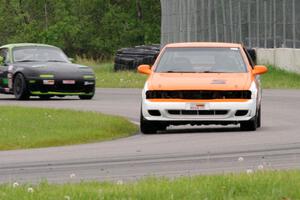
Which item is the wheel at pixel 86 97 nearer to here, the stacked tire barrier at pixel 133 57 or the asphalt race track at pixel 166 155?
the asphalt race track at pixel 166 155

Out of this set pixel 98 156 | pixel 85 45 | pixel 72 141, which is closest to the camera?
pixel 98 156

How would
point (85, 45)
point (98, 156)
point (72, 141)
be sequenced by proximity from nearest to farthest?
1. point (98, 156)
2. point (72, 141)
3. point (85, 45)

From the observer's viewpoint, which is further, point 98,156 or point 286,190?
point 98,156

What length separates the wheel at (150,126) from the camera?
1959 cm

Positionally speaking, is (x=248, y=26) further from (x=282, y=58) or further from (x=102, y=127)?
(x=102, y=127)

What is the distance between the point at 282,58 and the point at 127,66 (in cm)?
856

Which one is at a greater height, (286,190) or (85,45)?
(286,190)

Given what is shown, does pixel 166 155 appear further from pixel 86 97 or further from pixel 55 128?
pixel 86 97

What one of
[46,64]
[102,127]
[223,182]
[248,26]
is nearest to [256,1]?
[248,26]

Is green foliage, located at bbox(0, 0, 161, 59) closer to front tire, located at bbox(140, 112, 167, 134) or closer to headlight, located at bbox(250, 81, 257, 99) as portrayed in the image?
front tire, located at bbox(140, 112, 167, 134)

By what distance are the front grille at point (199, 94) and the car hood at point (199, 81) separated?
0.19 ft

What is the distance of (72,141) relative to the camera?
722 inches

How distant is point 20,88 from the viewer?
1198 inches

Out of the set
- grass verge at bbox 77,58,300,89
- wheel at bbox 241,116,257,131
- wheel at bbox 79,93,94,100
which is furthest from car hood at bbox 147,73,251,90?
grass verge at bbox 77,58,300,89
